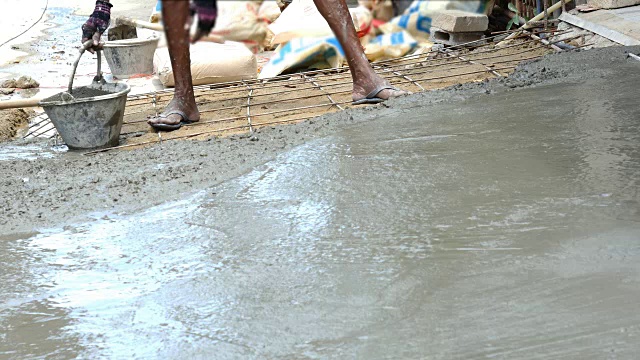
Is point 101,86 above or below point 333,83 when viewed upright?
above

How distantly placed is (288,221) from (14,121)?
2.93 metres

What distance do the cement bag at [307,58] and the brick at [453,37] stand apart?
0.78 metres

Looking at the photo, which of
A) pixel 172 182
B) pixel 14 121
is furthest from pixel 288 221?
pixel 14 121

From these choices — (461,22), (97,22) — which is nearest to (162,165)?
(97,22)

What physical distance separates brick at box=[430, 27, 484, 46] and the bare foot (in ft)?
7.21

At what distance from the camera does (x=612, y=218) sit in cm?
213

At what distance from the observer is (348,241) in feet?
7.22

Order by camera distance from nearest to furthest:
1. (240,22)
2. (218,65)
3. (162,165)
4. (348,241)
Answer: (240,22) < (348,241) < (162,165) < (218,65)

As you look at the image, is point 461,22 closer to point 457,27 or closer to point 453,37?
point 457,27

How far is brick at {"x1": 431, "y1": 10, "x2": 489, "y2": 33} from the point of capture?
16.7 feet

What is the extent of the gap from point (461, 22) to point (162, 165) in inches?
110

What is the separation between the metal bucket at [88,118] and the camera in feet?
11.8

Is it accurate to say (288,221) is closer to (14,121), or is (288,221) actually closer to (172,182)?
(172,182)

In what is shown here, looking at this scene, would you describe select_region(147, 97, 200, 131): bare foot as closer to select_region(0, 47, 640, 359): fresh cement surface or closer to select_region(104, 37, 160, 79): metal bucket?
select_region(0, 47, 640, 359): fresh cement surface
